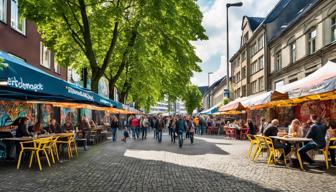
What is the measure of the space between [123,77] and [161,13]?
756 inches

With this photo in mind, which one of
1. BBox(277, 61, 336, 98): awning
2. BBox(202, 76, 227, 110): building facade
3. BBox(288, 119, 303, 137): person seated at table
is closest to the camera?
BBox(277, 61, 336, 98): awning

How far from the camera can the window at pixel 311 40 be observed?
26.6 meters

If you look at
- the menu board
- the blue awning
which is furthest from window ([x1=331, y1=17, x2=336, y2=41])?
the menu board

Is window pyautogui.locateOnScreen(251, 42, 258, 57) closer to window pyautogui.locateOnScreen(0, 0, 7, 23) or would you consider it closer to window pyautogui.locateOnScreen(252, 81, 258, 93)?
window pyautogui.locateOnScreen(252, 81, 258, 93)

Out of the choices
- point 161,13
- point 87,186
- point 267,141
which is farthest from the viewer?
point 161,13

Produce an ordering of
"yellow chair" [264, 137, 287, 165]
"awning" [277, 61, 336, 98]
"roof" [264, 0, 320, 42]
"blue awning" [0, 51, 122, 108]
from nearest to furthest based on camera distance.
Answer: "blue awning" [0, 51, 122, 108] → "awning" [277, 61, 336, 98] → "yellow chair" [264, 137, 287, 165] → "roof" [264, 0, 320, 42]

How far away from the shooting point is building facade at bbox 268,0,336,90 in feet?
77.7

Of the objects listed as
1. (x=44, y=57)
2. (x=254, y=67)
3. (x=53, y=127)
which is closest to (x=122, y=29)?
(x=44, y=57)

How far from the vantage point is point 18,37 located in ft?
71.2

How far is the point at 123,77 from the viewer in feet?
118

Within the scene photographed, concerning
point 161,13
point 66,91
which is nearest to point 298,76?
point 161,13

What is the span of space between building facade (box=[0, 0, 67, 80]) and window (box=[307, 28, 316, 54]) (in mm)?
19410

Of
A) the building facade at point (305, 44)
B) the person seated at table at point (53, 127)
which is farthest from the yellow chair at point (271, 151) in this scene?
the building facade at point (305, 44)

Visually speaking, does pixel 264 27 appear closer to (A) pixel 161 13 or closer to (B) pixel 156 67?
(B) pixel 156 67
